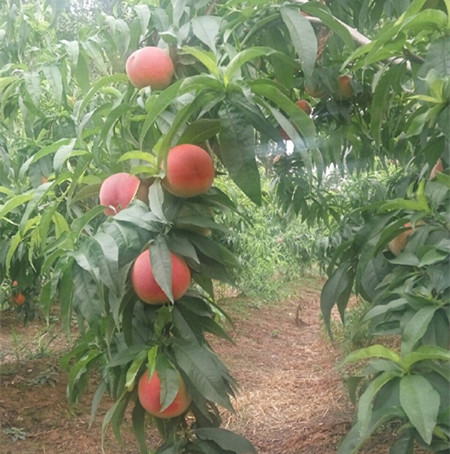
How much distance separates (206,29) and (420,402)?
19.4 inches

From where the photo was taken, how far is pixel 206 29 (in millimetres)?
714

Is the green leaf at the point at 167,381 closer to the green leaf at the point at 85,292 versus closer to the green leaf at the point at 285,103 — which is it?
the green leaf at the point at 85,292

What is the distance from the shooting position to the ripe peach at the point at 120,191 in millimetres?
726

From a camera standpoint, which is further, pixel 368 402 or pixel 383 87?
pixel 383 87

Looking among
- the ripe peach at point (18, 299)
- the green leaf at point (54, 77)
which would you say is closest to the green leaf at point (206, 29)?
the green leaf at point (54, 77)

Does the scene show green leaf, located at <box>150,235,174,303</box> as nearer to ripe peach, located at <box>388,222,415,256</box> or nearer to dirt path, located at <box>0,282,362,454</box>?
ripe peach, located at <box>388,222,415,256</box>

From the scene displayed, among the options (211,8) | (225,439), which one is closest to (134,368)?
(225,439)

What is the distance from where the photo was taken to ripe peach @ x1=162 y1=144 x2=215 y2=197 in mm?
677

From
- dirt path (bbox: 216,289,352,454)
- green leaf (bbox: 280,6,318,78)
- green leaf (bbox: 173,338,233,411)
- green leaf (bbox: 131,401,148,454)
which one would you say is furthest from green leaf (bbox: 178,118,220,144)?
dirt path (bbox: 216,289,352,454)

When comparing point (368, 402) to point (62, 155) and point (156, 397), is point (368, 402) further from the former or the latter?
point (62, 155)

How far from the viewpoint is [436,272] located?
61 centimetres

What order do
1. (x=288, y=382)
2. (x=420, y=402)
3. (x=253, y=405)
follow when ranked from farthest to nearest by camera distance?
(x=288, y=382) → (x=253, y=405) → (x=420, y=402)

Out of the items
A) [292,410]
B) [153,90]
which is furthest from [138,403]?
[292,410]

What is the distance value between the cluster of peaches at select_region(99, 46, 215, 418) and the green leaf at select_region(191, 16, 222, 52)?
7 centimetres
